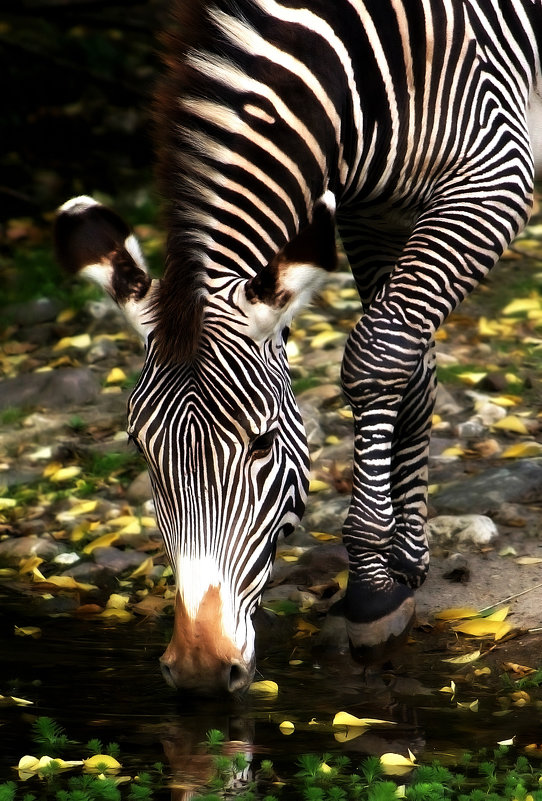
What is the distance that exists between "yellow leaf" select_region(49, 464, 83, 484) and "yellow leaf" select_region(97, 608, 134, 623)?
1979 millimetres

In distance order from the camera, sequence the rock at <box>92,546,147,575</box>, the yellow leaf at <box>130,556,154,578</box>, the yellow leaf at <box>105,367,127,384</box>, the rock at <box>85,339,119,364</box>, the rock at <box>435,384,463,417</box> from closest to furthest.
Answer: the yellow leaf at <box>130,556,154,578</box> < the rock at <box>92,546,147,575</box> < the rock at <box>435,384,463,417</box> < the yellow leaf at <box>105,367,127,384</box> < the rock at <box>85,339,119,364</box>

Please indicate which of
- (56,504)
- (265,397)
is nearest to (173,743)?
(265,397)

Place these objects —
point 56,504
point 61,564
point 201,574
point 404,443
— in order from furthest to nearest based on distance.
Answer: point 56,504 → point 61,564 → point 404,443 → point 201,574

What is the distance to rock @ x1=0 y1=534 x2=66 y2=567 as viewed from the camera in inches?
275

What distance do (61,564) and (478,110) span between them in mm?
3336

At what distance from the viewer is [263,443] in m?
4.62

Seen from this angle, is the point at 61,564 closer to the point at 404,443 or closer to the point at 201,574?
the point at 404,443

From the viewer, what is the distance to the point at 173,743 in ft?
14.7

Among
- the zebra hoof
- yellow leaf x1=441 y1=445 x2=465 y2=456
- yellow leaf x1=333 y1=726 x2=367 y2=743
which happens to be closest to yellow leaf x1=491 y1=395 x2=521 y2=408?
yellow leaf x1=441 y1=445 x2=465 y2=456

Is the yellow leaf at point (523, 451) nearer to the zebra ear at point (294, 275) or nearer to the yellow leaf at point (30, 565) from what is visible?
the yellow leaf at point (30, 565)

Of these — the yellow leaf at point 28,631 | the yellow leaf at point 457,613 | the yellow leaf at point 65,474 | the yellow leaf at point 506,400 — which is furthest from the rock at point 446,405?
the yellow leaf at point 28,631

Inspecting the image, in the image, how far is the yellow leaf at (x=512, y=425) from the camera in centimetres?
814

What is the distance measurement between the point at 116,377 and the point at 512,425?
299cm

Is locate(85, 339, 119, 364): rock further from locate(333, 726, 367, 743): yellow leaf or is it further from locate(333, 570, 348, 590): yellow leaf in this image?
locate(333, 726, 367, 743): yellow leaf
